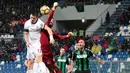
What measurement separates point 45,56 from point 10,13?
22.3m

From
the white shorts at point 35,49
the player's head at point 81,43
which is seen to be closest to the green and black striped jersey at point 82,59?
the player's head at point 81,43

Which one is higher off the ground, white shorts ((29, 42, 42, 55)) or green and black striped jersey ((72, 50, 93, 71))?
white shorts ((29, 42, 42, 55))

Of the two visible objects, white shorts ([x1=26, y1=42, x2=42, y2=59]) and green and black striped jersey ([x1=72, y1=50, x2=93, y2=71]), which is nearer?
white shorts ([x1=26, y1=42, x2=42, y2=59])

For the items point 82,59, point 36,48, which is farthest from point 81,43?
point 36,48

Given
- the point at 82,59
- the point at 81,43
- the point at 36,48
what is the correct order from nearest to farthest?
the point at 36,48 → the point at 81,43 → the point at 82,59

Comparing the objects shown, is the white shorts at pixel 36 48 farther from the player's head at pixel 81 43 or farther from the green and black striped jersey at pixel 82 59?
the green and black striped jersey at pixel 82 59

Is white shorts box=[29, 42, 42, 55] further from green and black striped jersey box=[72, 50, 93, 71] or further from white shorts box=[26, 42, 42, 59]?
green and black striped jersey box=[72, 50, 93, 71]

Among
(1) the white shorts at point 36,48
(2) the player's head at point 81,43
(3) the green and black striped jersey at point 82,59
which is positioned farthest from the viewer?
(3) the green and black striped jersey at point 82,59

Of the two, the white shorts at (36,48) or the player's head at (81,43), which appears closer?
the white shorts at (36,48)

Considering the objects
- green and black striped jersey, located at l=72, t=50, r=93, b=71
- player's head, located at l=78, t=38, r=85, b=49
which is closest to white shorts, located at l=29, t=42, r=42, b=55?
player's head, located at l=78, t=38, r=85, b=49

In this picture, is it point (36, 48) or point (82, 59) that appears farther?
point (82, 59)

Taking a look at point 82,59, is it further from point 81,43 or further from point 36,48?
point 36,48

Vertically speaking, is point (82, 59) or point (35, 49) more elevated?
point (35, 49)

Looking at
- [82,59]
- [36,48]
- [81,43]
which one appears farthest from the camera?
[82,59]
